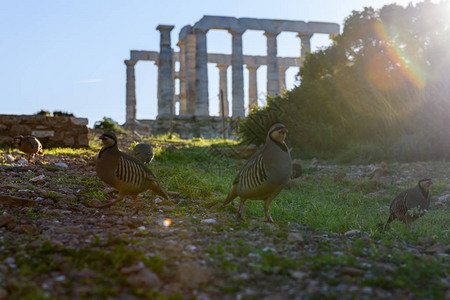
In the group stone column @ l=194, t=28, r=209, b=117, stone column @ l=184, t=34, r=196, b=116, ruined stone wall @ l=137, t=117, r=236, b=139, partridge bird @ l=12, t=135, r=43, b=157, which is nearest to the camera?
partridge bird @ l=12, t=135, r=43, b=157

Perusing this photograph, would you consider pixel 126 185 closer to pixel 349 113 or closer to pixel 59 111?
pixel 349 113

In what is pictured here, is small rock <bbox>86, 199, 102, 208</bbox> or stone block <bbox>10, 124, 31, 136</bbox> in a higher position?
stone block <bbox>10, 124, 31, 136</bbox>

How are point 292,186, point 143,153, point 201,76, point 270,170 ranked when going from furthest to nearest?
point 201,76, point 292,186, point 143,153, point 270,170

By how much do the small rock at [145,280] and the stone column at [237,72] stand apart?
117 feet

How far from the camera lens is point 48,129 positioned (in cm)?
1363

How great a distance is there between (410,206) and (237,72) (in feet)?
114

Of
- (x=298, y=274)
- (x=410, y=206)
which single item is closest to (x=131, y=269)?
(x=298, y=274)

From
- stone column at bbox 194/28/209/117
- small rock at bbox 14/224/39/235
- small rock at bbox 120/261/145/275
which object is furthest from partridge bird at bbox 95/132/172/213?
stone column at bbox 194/28/209/117

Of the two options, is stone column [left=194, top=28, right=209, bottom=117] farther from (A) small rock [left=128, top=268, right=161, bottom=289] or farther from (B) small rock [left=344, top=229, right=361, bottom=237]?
(A) small rock [left=128, top=268, right=161, bottom=289]

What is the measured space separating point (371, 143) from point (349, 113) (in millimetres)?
3044

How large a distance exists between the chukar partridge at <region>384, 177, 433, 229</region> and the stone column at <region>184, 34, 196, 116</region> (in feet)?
114

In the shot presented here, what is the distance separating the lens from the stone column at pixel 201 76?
123ft

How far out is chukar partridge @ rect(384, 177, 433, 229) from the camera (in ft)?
17.8

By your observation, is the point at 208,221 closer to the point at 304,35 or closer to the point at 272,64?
the point at 272,64
